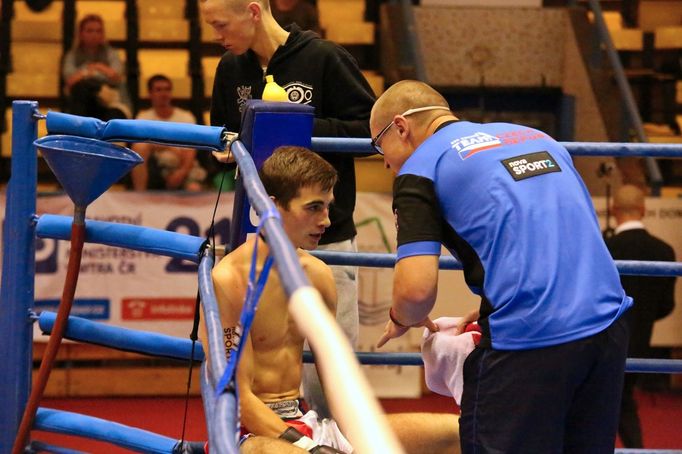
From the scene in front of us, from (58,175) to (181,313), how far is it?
161 inches

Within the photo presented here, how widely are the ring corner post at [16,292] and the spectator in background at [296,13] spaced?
5.68 metres

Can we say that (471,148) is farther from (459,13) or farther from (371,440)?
(459,13)

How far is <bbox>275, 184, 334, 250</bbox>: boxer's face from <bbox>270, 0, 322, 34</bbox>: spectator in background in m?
6.03

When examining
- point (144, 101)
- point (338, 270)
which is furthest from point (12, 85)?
point (338, 270)

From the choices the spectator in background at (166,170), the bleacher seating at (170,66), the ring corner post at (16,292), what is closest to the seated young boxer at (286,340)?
the ring corner post at (16,292)

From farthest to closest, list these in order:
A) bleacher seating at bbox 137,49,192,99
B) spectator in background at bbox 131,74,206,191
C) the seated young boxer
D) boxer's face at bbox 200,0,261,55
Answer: bleacher seating at bbox 137,49,192,99 < spectator in background at bbox 131,74,206,191 < boxer's face at bbox 200,0,261,55 < the seated young boxer

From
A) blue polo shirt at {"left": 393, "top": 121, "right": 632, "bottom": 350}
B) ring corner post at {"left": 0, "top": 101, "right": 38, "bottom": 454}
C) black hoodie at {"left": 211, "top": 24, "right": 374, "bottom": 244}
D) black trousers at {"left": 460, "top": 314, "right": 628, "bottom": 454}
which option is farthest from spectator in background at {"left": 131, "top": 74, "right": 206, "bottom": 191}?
black trousers at {"left": 460, "top": 314, "right": 628, "bottom": 454}

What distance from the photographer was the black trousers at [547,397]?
2.52 metres

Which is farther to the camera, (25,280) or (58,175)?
(25,280)

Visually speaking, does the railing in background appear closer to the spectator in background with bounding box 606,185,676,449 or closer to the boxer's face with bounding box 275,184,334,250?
the spectator in background with bounding box 606,185,676,449

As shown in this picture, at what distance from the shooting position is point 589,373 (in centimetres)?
258

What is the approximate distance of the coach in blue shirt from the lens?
2.51 meters

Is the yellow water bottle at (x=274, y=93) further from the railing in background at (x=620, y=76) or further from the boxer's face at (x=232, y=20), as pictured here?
the railing in background at (x=620, y=76)

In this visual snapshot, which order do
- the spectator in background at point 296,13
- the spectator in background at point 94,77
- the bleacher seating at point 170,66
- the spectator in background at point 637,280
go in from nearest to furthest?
the spectator in background at point 637,280 < the spectator in background at point 94,77 < the spectator in background at point 296,13 < the bleacher seating at point 170,66
